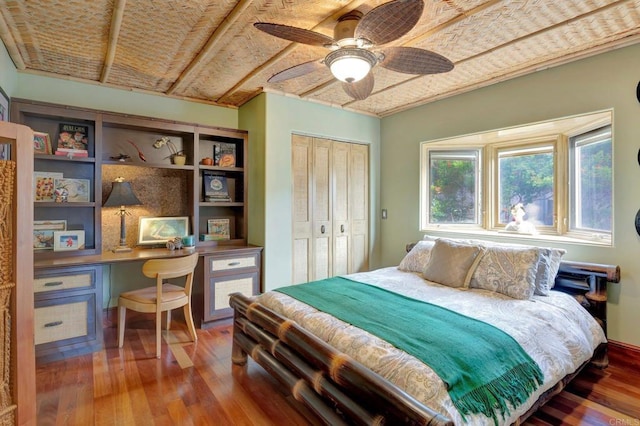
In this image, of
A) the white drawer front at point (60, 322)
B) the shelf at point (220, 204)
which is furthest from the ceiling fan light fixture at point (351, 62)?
the white drawer front at point (60, 322)


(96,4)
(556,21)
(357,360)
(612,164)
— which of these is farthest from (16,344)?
(612,164)

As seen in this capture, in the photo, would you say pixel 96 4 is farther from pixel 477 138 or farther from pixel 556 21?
pixel 477 138

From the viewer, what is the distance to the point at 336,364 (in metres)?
1.54

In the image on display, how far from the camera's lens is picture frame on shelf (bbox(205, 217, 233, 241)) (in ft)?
12.7

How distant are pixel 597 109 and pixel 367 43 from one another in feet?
6.80

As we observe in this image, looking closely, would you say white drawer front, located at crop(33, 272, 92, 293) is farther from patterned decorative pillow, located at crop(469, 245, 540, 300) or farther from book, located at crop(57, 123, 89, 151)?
patterned decorative pillow, located at crop(469, 245, 540, 300)

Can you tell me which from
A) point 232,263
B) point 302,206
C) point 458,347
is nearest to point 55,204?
point 232,263

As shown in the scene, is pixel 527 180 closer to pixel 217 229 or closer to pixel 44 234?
pixel 217 229

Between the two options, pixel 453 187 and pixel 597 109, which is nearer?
pixel 597 109

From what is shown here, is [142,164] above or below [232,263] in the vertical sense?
above

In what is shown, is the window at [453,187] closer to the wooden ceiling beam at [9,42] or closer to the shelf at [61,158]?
the shelf at [61,158]

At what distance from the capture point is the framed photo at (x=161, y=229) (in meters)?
3.57

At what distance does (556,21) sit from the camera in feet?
7.33

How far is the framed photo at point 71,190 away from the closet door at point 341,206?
105 inches
